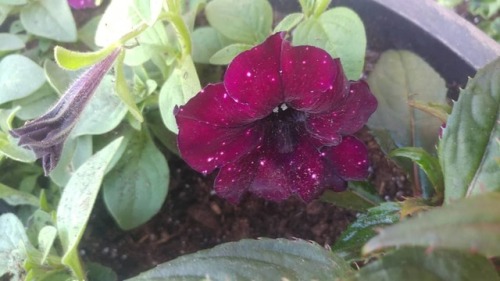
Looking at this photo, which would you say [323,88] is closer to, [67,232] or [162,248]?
[67,232]

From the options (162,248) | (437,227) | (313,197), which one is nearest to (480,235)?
(437,227)

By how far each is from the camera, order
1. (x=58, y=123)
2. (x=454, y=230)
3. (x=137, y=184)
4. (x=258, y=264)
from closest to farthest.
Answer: (x=454, y=230) < (x=258, y=264) < (x=58, y=123) < (x=137, y=184)

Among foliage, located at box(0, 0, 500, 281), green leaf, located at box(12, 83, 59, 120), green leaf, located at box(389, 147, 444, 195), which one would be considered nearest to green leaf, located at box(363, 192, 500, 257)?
foliage, located at box(0, 0, 500, 281)

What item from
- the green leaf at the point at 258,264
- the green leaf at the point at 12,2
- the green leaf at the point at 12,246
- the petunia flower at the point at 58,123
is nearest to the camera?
the green leaf at the point at 258,264

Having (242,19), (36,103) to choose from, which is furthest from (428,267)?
(36,103)

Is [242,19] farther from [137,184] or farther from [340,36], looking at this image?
[137,184]

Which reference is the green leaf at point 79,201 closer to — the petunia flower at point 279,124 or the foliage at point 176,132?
the foliage at point 176,132

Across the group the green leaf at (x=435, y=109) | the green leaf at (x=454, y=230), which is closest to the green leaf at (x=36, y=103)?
the green leaf at (x=435, y=109)
